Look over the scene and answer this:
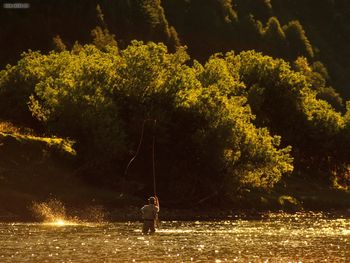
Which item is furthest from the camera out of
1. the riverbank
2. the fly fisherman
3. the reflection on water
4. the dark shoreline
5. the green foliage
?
the green foliage

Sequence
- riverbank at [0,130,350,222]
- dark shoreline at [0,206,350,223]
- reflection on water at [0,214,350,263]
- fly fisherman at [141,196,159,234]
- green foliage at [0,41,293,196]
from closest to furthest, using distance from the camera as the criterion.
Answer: reflection on water at [0,214,350,263], fly fisherman at [141,196,159,234], dark shoreline at [0,206,350,223], riverbank at [0,130,350,222], green foliage at [0,41,293,196]

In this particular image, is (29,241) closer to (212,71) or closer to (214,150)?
(214,150)

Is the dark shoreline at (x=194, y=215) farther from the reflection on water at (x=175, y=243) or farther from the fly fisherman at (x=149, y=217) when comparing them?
the fly fisherman at (x=149, y=217)

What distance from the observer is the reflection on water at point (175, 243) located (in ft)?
139

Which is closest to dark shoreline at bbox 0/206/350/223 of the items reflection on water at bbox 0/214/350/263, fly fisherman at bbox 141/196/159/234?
reflection on water at bbox 0/214/350/263

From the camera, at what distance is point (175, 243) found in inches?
2015

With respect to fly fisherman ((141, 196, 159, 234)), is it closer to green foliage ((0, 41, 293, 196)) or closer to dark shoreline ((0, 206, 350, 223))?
dark shoreline ((0, 206, 350, 223))

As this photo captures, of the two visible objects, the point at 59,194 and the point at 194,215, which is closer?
the point at 59,194

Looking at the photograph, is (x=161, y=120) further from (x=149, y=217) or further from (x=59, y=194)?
(x=149, y=217)

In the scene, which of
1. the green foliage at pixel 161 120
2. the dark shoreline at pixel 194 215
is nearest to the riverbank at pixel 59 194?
the dark shoreline at pixel 194 215

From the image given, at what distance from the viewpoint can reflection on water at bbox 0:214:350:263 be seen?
42438mm

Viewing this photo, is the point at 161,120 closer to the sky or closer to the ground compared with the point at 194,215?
closer to the sky

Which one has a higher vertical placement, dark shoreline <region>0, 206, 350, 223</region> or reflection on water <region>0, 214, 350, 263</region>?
dark shoreline <region>0, 206, 350, 223</region>

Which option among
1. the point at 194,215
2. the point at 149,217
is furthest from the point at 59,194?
the point at 149,217
